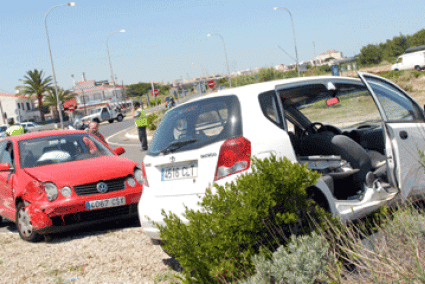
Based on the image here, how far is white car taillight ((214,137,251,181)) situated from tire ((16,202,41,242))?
142 inches

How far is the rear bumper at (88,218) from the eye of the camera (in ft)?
21.4

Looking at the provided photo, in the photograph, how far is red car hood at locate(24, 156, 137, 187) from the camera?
6688 millimetres

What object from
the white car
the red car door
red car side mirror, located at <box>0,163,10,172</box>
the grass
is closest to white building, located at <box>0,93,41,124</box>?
the red car door

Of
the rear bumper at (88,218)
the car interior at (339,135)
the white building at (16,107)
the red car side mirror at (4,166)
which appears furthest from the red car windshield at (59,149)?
the white building at (16,107)

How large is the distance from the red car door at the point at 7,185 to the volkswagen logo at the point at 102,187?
54.5 inches

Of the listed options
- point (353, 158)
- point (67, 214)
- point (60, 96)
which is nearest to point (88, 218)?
point (67, 214)

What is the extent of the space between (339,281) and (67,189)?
451cm

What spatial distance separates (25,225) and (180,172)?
3.31 meters

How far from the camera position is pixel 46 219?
6457mm

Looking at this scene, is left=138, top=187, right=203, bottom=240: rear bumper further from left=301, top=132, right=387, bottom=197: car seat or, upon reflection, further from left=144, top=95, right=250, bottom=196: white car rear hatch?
left=301, top=132, right=387, bottom=197: car seat

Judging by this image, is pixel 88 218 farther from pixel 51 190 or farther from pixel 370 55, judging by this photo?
pixel 370 55

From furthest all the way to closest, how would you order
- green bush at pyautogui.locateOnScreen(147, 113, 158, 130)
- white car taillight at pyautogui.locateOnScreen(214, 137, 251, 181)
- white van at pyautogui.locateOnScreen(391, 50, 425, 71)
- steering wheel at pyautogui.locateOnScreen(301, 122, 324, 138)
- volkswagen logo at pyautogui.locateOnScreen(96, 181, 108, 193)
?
white van at pyautogui.locateOnScreen(391, 50, 425, 71)
green bush at pyautogui.locateOnScreen(147, 113, 158, 130)
volkswagen logo at pyautogui.locateOnScreen(96, 181, 108, 193)
steering wheel at pyautogui.locateOnScreen(301, 122, 324, 138)
white car taillight at pyautogui.locateOnScreen(214, 137, 251, 181)

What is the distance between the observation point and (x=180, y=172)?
4.54m

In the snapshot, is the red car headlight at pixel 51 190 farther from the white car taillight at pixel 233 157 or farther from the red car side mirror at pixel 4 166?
the white car taillight at pixel 233 157
